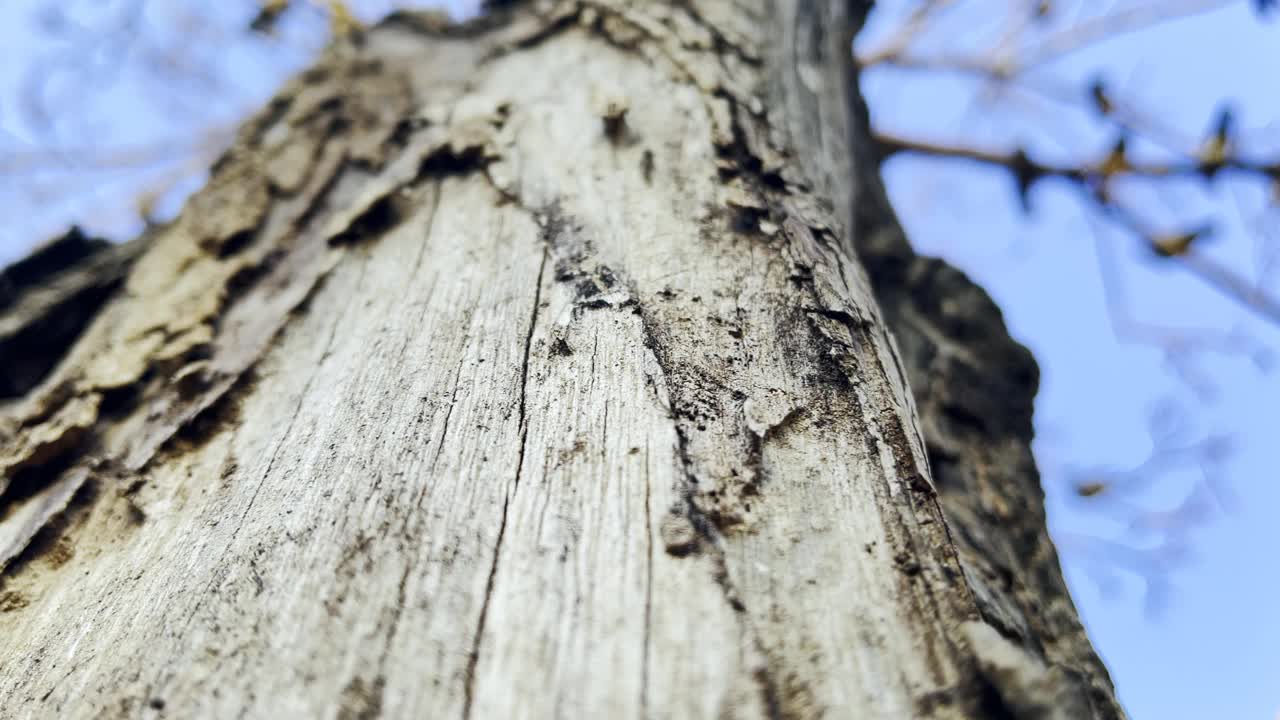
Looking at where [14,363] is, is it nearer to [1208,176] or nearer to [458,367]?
[458,367]

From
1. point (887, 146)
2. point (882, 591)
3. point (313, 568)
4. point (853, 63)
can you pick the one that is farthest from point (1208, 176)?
point (313, 568)

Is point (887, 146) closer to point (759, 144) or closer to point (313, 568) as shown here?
point (759, 144)

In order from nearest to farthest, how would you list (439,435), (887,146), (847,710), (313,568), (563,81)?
(847,710), (313,568), (439,435), (563,81), (887,146)

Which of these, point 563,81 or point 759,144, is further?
point 563,81

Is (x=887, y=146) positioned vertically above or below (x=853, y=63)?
above

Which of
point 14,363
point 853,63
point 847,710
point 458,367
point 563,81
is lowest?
point 847,710

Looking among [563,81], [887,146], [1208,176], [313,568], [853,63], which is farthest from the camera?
[887,146]

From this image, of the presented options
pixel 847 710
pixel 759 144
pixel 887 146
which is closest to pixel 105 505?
pixel 847 710
